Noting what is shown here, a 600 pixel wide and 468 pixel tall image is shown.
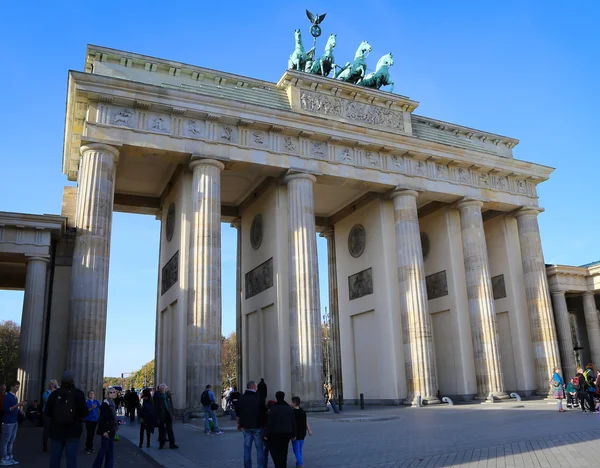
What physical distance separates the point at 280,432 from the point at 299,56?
23.7 metres

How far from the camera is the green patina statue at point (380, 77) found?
29.4 m

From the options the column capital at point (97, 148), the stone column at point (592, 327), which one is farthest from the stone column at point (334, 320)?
the column capital at point (97, 148)

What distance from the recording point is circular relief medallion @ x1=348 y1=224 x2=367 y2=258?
98.2 ft

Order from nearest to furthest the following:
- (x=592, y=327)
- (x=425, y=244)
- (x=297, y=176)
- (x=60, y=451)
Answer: (x=60, y=451) → (x=297, y=176) → (x=425, y=244) → (x=592, y=327)

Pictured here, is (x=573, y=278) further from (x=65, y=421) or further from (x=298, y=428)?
(x=65, y=421)

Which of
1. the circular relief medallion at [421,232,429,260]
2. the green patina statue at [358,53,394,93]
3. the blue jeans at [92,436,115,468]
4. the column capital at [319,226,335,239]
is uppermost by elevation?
the green patina statue at [358,53,394,93]

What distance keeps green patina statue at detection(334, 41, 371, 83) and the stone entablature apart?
16.1 meters

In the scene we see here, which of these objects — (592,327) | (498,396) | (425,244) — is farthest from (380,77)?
(592,327)

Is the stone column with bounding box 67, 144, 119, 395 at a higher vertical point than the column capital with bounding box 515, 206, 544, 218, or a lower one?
lower

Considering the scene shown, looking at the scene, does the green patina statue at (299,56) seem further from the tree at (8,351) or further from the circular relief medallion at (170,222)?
the tree at (8,351)

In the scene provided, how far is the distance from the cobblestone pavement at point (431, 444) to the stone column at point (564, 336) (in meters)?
15.7

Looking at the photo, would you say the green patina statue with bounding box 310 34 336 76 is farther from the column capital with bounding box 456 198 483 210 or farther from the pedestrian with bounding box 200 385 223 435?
the pedestrian with bounding box 200 385 223 435

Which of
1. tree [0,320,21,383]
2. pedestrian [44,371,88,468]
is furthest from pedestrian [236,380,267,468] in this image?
tree [0,320,21,383]

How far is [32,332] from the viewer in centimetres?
1886
